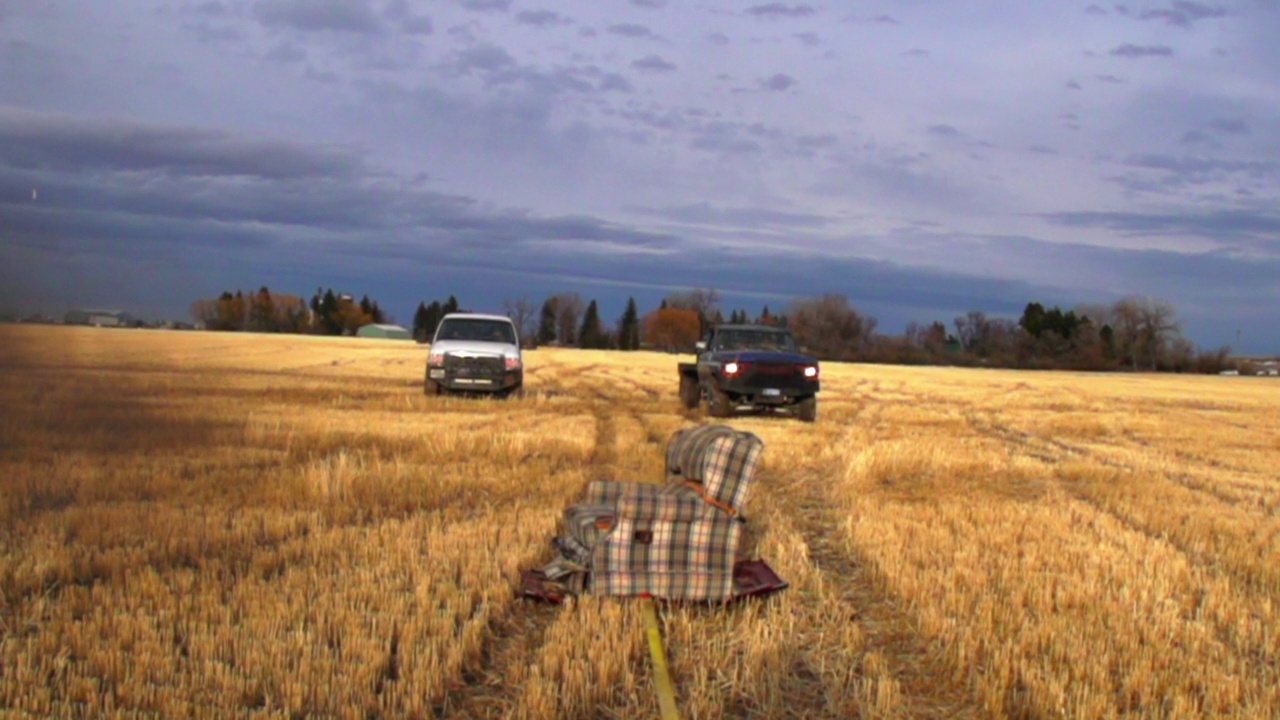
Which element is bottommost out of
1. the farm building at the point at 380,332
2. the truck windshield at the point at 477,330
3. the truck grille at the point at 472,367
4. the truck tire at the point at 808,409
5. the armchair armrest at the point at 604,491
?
the farm building at the point at 380,332

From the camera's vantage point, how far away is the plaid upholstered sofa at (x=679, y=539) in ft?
21.6

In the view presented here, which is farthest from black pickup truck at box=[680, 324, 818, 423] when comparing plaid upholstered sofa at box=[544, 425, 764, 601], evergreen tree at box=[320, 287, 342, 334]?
evergreen tree at box=[320, 287, 342, 334]

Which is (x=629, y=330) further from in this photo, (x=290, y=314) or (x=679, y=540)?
(x=679, y=540)

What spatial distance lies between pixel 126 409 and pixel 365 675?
10764mm

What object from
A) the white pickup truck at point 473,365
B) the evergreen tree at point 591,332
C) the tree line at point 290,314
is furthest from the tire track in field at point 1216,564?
the evergreen tree at point 591,332

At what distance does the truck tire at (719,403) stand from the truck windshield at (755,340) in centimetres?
131

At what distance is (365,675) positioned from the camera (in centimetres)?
512

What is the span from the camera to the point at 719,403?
20.5 metres

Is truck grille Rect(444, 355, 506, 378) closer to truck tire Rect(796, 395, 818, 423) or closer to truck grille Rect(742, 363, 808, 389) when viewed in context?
truck grille Rect(742, 363, 808, 389)

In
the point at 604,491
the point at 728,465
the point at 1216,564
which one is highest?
the point at 728,465

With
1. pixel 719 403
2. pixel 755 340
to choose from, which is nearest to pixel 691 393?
pixel 755 340

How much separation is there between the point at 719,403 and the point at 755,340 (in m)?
2.07

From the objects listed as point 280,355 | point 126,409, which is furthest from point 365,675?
point 280,355

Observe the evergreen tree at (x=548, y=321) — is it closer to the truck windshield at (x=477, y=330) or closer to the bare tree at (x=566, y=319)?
the bare tree at (x=566, y=319)
